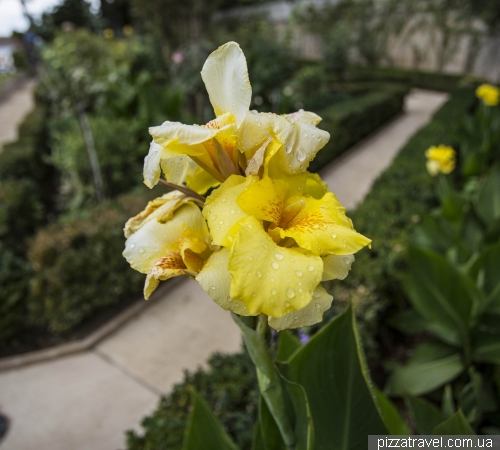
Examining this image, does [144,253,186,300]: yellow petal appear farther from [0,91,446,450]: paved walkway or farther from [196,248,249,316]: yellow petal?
[0,91,446,450]: paved walkway

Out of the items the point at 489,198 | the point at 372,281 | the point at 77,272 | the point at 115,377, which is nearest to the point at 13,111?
the point at 77,272

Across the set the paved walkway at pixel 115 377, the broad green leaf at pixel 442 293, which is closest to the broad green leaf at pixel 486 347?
the broad green leaf at pixel 442 293

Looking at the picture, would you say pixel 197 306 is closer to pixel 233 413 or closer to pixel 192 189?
pixel 233 413

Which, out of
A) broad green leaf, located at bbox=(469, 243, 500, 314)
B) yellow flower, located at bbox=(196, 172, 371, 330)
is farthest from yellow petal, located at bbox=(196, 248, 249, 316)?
broad green leaf, located at bbox=(469, 243, 500, 314)

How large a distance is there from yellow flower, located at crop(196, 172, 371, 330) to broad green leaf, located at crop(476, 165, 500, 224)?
230cm

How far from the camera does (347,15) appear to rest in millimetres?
13367

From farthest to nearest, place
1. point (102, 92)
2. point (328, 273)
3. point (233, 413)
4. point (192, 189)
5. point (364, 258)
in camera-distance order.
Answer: point (102, 92) < point (364, 258) < point (233, 413) < point (192, 189) < point (328, 273)

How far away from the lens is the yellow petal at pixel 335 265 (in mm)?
594

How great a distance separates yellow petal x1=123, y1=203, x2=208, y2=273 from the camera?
652 mm

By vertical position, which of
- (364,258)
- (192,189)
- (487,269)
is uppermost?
(192,189)

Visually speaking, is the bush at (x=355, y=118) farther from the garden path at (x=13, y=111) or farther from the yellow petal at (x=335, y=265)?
the garden path at (x=13, y=111)

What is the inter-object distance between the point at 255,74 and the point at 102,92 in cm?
254

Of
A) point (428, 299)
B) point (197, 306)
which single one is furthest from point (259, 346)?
point (197, 306)

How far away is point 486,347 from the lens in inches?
69.6
